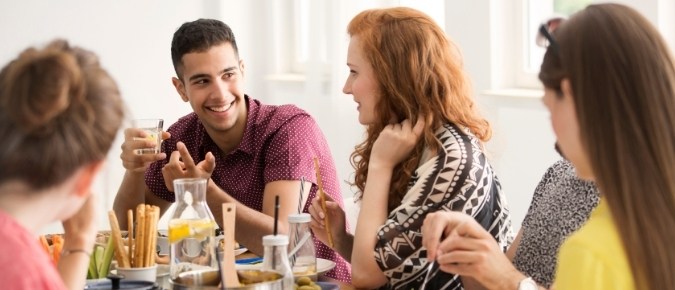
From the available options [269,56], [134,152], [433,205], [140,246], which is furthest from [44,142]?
[269,56]

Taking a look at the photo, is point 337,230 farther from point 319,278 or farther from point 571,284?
point 571,284

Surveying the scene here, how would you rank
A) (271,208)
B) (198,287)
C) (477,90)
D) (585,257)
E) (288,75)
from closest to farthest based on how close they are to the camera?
(585,257) → (198,287) → (271,208) → (477,90) → (288,75)

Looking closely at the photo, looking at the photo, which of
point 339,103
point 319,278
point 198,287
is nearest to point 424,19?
point 319,278

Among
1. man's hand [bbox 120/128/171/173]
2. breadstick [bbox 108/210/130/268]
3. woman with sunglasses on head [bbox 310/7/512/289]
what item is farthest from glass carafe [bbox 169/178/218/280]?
man's hand [bbox 120/128/171/173]

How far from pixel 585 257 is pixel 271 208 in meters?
1.77

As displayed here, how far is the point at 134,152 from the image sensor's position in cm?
330

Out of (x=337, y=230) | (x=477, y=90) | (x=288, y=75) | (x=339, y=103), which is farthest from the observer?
(x=288, y=75)

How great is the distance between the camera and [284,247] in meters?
2.37

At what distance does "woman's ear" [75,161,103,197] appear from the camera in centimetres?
164

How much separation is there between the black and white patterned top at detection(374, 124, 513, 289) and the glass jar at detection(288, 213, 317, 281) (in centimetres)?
17

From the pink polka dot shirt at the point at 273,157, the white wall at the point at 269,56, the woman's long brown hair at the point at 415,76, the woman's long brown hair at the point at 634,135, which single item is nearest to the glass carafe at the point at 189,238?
the woman's long brown hair at the point at 415,76

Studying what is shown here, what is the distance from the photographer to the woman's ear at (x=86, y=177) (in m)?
1.64

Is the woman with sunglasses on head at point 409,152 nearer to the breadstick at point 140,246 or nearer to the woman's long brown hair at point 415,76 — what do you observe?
the woman's long brown hair at point 415,76

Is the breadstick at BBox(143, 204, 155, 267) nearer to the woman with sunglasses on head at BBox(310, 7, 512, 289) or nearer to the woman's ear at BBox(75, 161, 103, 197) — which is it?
the woman with sunglasses on head at BBox(310, 7, 512, 289)
